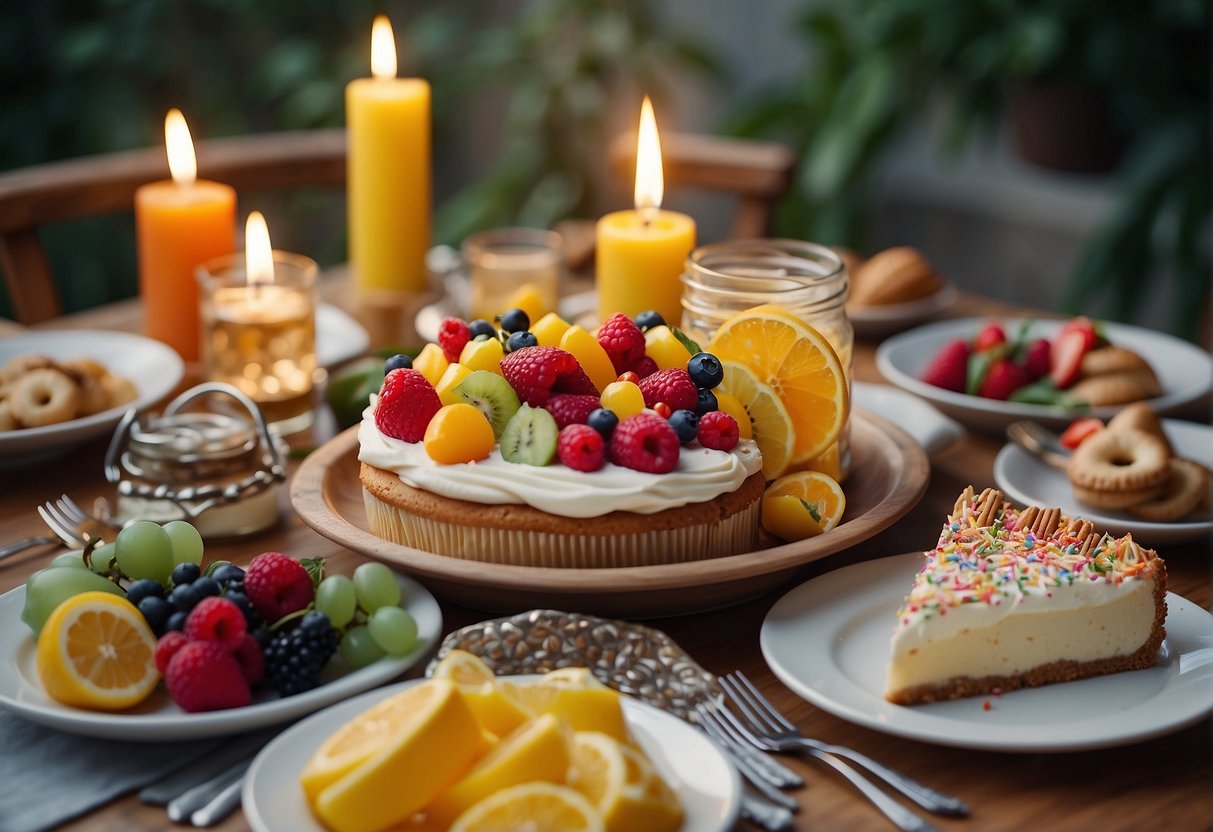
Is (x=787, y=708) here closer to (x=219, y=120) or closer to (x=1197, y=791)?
(x=1197, y=791)

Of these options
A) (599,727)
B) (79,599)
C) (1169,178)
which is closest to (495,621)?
(599,727)

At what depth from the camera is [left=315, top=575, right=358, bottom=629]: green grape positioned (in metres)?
1.17

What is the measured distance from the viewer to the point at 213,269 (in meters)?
1.92

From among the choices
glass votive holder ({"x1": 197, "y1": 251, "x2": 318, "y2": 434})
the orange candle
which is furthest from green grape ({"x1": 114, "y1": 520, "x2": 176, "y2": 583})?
the orange candle

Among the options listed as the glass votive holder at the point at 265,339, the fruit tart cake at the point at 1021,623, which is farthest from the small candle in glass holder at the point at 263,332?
the fruit tart cake at the point at 1021,623

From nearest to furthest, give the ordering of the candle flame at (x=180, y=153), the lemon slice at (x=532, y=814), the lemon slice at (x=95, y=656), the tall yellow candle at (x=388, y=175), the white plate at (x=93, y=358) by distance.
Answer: the lemon slice at (x=532, y=814)
the lemon slice at (x=95, y=656)
the white plate at (x=93, y=358)
the candle flame at (x=180, y=153)
the tall yellow candle at (x=388, y=175)

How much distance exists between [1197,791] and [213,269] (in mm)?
1439

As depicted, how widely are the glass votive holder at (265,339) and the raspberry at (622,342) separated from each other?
0.58 metres

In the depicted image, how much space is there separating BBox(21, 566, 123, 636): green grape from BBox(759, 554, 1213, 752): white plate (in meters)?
0.61

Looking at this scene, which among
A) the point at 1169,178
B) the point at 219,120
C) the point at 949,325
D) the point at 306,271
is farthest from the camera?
the point at 219,120

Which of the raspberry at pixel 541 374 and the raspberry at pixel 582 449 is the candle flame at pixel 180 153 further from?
the raspberry at pixel 582 449

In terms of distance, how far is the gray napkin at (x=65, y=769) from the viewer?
1.04m

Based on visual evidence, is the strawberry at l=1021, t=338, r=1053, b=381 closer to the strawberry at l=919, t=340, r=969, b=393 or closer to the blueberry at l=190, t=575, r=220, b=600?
the strawberry at l=919, t=340, r=969, b=393

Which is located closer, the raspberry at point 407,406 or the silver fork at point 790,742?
the silver fork at point 790,742
